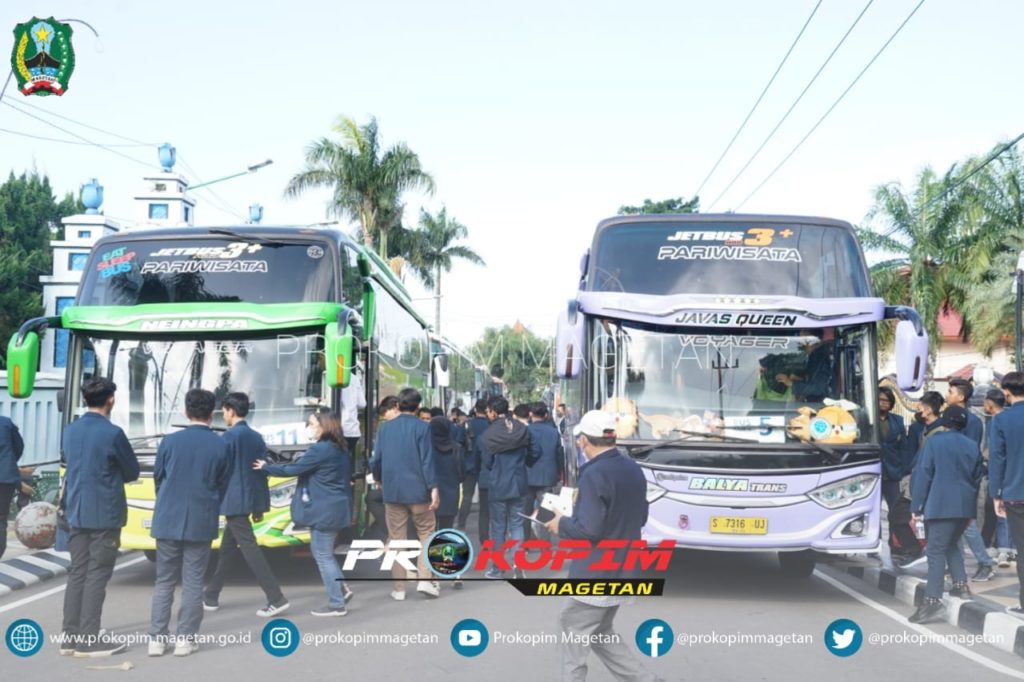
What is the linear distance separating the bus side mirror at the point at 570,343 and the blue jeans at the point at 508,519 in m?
2.01

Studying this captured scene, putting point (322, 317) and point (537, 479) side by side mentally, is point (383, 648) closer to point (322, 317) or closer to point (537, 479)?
point (322, 317)

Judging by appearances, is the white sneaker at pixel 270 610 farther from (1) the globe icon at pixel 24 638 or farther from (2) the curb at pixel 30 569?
(2) the curb at pixel 30 569

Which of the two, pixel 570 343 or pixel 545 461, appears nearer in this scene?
pixel 570 343

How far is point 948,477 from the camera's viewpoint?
9.20 m

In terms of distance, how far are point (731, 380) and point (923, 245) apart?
28.0 metres

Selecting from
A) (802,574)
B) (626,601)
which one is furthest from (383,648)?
(802,574)

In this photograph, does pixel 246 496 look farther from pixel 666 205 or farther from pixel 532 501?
pixel 666 205

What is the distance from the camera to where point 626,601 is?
599cm

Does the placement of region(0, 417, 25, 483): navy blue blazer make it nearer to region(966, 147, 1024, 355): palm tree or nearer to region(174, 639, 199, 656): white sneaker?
region(174, 639, 199, 656): white sneaker

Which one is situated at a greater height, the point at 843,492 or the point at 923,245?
the point at 923,245

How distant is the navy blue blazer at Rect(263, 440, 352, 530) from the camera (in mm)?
9219

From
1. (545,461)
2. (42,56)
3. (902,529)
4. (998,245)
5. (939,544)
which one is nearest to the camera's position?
(939,544)

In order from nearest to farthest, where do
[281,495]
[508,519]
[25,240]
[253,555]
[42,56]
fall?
[253,555] → [281,495] → [508,519] → [42,56] → [25,240]

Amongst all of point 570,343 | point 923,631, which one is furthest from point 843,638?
point 570,343
